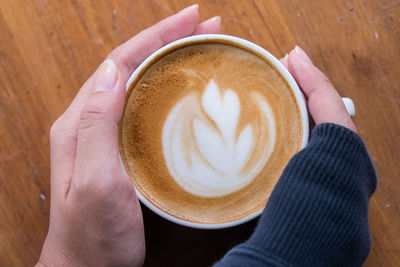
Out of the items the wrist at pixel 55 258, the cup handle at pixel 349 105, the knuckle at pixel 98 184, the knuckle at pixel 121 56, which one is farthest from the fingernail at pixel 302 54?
the wrist at pixel 55 258

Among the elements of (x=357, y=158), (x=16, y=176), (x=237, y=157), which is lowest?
(x=357, y=158)

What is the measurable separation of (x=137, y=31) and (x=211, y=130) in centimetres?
34

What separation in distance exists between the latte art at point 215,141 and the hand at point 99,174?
0.11m

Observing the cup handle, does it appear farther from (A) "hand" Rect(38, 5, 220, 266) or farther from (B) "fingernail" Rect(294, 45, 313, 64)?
(A) "hand" Rect(38, 5, 220, 266)

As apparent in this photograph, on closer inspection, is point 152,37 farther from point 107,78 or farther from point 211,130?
point 211,130

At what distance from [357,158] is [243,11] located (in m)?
0.43

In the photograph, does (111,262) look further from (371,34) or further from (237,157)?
(371,34)

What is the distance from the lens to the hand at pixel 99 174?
66 centimetres

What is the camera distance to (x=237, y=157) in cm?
68

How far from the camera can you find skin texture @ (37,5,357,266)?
658 mm

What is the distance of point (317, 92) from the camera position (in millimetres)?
765

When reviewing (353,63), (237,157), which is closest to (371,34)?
(353,63)

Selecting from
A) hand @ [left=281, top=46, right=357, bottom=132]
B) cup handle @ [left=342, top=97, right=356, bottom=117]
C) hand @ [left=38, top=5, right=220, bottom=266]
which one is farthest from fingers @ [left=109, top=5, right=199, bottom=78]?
cup handle @ [left=342, top=97, right=356, bottom=117]

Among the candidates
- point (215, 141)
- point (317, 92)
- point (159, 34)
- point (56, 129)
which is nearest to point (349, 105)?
point (317, 92)
